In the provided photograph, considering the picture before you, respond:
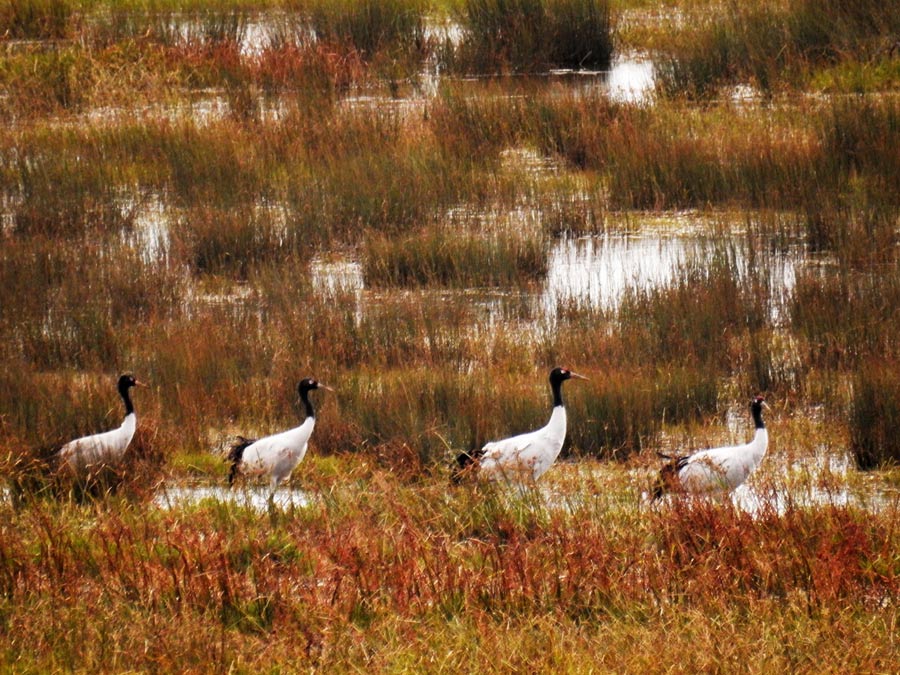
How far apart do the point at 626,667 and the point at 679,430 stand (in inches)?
138

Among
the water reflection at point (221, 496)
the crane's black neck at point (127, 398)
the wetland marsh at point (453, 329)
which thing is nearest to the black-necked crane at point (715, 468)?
the wetland marsh at point (453, 329)

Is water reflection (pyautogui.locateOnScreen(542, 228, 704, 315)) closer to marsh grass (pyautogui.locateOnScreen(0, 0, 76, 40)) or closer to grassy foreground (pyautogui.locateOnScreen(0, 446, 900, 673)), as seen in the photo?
grassy foreground (pyautogui.locateOnScreen(0, 446, 900, 673))

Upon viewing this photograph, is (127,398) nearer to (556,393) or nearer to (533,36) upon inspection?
(556,393)

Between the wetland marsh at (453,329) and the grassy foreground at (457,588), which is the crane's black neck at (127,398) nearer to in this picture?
the wetland marsh at (453,329)

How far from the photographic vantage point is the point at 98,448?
7.70m

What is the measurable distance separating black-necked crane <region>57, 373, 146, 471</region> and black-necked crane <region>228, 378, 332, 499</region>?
1.91 ft

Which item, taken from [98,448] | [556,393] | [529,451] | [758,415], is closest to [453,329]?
[556,393]

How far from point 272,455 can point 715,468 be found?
7.70ft

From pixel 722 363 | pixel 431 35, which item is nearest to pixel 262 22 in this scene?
pixel 431 35

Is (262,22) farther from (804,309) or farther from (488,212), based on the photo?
(804,309)

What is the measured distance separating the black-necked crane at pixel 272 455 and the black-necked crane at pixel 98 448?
1.91 feet

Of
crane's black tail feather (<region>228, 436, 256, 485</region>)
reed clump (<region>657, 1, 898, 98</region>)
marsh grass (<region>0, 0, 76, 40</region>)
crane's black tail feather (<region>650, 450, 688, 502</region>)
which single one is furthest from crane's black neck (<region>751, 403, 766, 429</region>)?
marsh grass (<region>0, 0, 76, 40</region>)

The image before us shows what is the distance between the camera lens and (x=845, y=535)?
5.94 m

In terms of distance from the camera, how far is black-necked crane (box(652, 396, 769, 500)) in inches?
270
